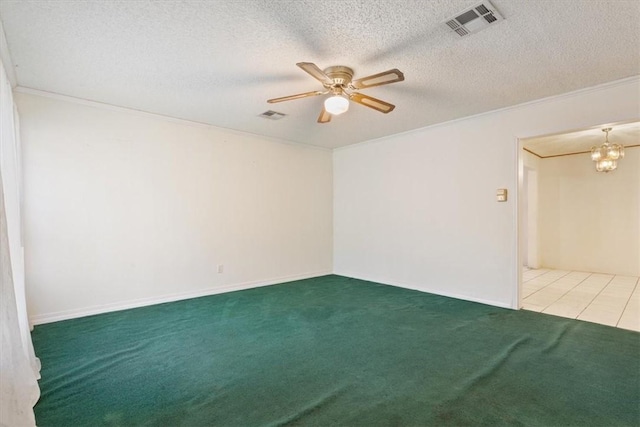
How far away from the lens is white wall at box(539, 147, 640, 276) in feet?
19.6

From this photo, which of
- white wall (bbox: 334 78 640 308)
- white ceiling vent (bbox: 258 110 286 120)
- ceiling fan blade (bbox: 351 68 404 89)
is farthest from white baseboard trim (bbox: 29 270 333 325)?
ceiling fan blade (bbox: 351 68 404 89)

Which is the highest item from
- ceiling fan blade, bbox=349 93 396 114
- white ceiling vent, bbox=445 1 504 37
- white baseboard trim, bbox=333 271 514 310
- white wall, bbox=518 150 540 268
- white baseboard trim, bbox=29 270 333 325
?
white ceiling vent, bbox=445 1 504 37

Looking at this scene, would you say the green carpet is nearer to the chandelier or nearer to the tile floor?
the tile floor

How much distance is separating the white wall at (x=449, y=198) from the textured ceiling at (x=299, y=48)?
340 mm

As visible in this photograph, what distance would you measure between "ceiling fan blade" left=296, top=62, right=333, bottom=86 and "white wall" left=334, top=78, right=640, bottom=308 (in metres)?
1.67

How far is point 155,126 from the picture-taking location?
4133mm

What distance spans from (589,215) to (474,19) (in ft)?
20.9

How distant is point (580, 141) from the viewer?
18.3ft

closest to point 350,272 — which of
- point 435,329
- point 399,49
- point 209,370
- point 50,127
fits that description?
point 435,329

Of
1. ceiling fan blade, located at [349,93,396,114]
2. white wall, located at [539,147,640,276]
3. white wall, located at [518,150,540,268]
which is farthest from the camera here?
white wall, located at [518,150,540,268]

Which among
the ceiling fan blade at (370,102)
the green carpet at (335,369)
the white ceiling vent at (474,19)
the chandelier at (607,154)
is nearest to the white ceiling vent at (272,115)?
the ceiling fan blade at (370,102)

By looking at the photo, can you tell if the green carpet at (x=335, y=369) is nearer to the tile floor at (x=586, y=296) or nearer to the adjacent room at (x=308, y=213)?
the adjacent room at (x=308, y=213)

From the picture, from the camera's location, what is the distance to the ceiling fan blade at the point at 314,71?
2.27 meters

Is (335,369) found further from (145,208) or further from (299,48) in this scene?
(145,208)
